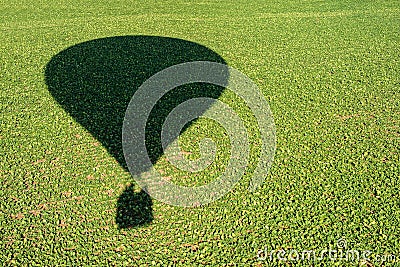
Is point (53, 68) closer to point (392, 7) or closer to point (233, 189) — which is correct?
point (233, 189)

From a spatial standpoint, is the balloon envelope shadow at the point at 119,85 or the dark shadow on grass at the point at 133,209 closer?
the dark shadow on grass at the point at 133,209

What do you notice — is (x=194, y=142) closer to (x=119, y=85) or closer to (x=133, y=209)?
(x=133, y=209)

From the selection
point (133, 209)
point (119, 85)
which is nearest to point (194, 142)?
point (133, 209)

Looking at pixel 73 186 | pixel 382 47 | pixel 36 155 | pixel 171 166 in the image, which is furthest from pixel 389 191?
pixel 382 47

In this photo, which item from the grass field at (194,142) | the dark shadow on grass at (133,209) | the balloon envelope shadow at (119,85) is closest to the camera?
the grass field at (194,142)

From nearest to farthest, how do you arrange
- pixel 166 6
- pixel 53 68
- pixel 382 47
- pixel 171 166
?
pixel 171 166
pixel 53 68
pixel 382 47
pixel 166 6

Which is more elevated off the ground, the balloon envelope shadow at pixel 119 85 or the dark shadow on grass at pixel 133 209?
the dark shadow on grass at pixel 133 209
